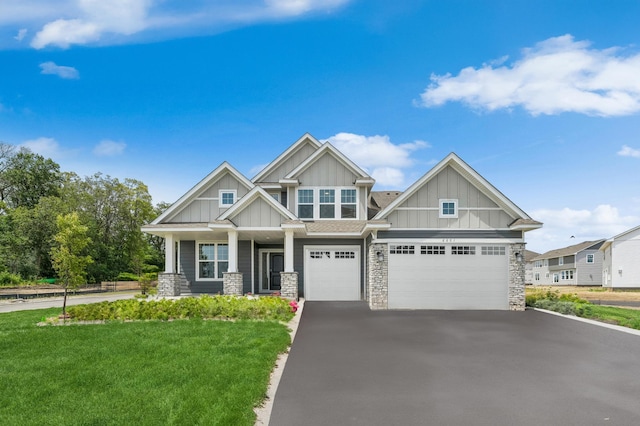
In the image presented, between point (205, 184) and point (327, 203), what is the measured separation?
5.54 meters

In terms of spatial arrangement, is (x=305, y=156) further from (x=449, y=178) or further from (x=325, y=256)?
(x=449, y=178)

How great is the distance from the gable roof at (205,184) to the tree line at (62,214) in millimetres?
19371

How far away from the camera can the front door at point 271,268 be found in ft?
65.8

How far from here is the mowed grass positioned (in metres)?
5.12

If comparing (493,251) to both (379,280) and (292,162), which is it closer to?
(379,280)

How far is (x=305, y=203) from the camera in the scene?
19.0 metres

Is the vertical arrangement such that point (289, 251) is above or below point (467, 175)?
below

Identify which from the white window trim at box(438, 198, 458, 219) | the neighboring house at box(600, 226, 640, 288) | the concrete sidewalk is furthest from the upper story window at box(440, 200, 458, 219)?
the neighboring house at box(600, 226, 640, 288)

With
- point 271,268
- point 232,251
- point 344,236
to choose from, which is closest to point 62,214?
point 271,268

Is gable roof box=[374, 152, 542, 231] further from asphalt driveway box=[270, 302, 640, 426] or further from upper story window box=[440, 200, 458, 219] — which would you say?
asphalt driveway box=[270, 302, 640, 426]

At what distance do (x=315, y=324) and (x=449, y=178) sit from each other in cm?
776

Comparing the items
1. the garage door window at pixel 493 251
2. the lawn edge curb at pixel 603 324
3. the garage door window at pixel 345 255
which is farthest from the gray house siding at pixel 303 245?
the lawn edge curb at pixel 603 324

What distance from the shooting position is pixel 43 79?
62.0 feet

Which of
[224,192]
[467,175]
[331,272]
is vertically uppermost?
[467,175]
